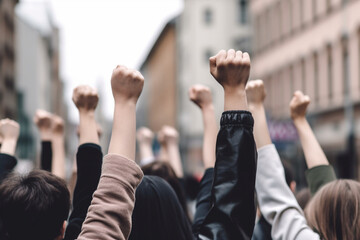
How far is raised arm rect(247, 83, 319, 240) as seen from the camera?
11.8ft

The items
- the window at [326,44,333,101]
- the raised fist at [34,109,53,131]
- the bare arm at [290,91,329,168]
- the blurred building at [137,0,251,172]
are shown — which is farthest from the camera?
the blurred building at [137,0,251,172]

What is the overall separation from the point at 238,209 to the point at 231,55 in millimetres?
519

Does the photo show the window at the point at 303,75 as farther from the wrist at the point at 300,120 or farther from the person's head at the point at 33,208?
the person's head at the point at 33,208

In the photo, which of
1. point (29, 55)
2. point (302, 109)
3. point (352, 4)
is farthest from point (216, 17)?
point (302, 109)

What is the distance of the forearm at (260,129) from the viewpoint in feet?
12.5

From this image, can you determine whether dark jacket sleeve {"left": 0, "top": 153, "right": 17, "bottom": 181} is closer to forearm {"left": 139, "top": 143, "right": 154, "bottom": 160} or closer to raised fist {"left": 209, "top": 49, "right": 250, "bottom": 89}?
raised fist {"left": 209, "top": 49, "right": 250, "bottom": 89}

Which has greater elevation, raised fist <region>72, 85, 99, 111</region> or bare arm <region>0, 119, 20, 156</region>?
raised fist <region>72, 85, 99, 111</region>

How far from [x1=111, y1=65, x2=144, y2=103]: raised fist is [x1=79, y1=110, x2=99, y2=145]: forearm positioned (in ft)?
2.90

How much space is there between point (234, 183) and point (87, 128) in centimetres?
112

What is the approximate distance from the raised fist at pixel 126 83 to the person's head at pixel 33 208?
51 centimetres

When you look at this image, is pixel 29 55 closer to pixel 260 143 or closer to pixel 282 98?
pixel 282 98

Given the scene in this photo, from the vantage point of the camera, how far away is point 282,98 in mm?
43281

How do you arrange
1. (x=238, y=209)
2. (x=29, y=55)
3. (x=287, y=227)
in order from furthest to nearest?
(x=29, y=55) < (x=287, y=227) < (x=238, y=209)

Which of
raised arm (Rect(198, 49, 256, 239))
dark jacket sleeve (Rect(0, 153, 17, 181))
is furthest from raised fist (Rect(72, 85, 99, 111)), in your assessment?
raised arm (Rect(198, 49, 256, 239))
